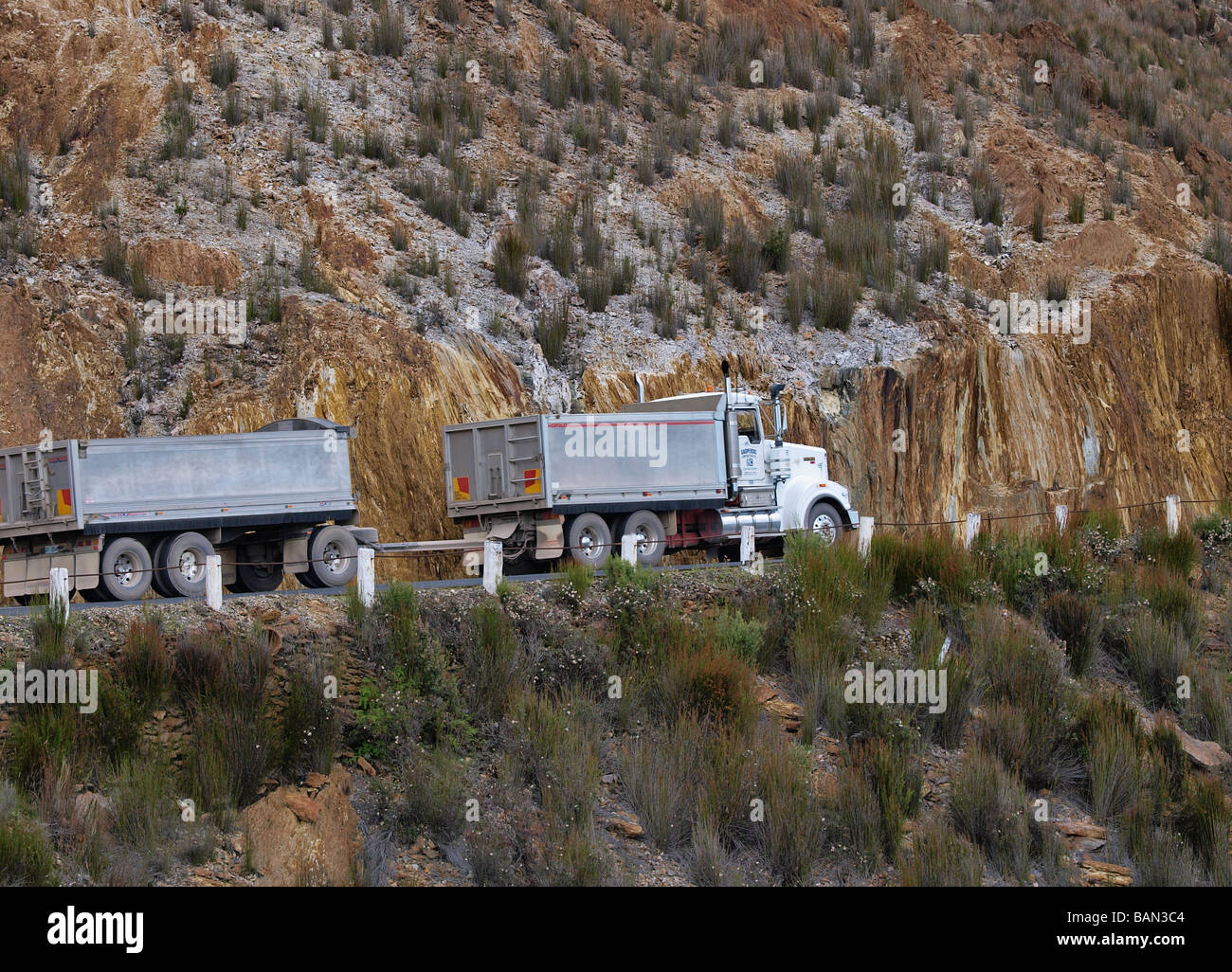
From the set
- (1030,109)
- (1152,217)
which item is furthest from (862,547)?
(1030,109)

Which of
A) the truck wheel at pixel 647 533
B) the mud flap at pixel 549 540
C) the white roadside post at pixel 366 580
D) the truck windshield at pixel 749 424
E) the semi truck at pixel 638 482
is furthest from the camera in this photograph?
the truck windshield at pixel 749 424

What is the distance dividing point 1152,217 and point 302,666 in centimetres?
2915

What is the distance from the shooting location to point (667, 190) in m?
34.5

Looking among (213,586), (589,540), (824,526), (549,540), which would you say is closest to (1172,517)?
(824,526)

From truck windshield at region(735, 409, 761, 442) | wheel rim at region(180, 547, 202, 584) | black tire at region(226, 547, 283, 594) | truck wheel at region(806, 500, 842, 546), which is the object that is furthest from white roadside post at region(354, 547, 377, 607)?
truck wheel at region(806, 500, 842, 546)

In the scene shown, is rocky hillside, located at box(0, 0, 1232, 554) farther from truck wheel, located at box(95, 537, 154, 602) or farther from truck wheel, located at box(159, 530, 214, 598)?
truck wheel, located at box(95, 537, 154, 602)

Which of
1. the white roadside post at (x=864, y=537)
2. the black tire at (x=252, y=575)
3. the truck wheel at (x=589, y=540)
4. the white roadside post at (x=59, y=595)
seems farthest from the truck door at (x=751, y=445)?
the white roadside post at (x=59, y=595)

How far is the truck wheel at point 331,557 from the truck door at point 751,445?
22.2 ft

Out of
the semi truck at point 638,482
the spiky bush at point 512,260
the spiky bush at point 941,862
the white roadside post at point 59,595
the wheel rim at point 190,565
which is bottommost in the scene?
the spiky bush at point 941,862

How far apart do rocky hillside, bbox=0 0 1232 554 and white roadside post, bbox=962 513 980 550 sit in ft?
17.9

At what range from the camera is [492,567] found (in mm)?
17688

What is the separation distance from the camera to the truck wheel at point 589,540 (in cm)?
2012

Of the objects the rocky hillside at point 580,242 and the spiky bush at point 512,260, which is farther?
the spiky bush at point 512,260

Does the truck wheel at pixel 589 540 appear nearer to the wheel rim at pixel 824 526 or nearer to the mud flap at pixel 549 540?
the mud flap at pixel 549 540
